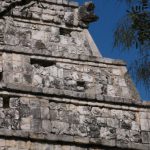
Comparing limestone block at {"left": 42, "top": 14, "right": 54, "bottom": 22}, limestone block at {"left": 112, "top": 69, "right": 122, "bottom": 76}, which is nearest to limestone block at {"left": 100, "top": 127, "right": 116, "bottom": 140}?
limestone block at {"left": 112, "top": 69, "right": 122, "bottom": 76}

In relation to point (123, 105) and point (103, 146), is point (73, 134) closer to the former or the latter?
point (103, 146)

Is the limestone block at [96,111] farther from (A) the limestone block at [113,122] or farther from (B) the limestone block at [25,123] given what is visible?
(B) the limestone block at [25,123]

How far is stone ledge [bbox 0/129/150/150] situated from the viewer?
26.4 ft

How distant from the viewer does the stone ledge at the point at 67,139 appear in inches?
316

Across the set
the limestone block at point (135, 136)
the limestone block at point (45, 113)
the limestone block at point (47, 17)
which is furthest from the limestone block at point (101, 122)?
the limestone block at point (47, 17)

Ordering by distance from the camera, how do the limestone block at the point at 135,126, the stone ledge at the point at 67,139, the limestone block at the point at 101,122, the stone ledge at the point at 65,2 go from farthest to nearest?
1. the stone ledge at the point at 65,2
2. the limestone block at the point at 135,126
3. the limestone block at the point at 101,122
4. the stone ledge at the point at 67,139

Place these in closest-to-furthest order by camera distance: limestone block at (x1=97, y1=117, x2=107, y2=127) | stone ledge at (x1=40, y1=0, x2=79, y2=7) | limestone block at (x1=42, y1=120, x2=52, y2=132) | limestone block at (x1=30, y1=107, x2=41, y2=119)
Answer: limestone block at (x1=42, y1=120, x2=52, y2=132) → limestone block at (x1=30, y1=107, x2=41, y2=119) → limestone block at (x1=97, y1=117, x2=107, y2=127) → stone ledge at (x1=40, y1=0, x2=79, y2=7)

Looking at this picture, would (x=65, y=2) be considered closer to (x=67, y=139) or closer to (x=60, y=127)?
Answer: (x=60, y=127)

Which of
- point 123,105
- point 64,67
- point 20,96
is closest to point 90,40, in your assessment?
point 64,67

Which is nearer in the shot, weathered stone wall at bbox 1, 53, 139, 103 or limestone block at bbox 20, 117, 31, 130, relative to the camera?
limestone block at bbox 20, 117, 31, 130

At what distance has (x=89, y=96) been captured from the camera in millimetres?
9008

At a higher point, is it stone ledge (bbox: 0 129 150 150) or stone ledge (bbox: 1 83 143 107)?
stone ledge (bbox: 1 83 143 107)

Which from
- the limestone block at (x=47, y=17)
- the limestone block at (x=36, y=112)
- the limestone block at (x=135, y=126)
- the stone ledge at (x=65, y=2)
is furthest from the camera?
the stone ledge at (x=65, y=2)

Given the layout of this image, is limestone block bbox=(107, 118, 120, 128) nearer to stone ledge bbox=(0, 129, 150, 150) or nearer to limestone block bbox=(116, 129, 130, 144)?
limestone block bbox=(116, 129, 130, 144)
